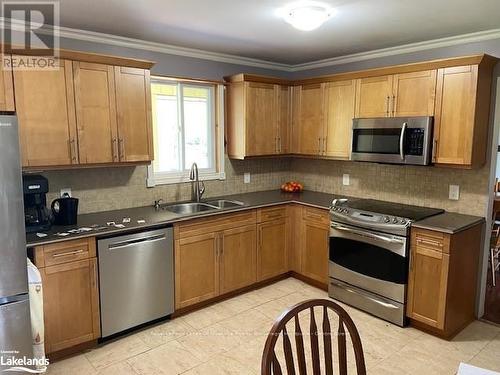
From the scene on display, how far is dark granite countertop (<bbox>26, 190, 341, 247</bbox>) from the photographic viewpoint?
264cm

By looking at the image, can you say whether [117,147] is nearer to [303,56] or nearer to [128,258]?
[128,258]

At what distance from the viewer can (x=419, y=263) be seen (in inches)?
118

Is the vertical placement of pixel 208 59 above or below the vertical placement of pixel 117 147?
above

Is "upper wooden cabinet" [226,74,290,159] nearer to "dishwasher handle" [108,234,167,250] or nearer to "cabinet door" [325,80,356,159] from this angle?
"cabinet door" [325,80,356,159]

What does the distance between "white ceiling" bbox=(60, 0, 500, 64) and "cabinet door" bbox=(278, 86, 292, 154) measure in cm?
63

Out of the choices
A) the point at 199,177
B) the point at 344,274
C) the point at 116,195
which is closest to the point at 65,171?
the point at 116,195

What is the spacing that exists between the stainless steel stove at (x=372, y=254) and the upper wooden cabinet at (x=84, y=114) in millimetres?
1919

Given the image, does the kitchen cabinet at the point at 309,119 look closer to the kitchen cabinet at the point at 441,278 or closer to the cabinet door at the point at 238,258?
the cabinet door at the point at 238,258

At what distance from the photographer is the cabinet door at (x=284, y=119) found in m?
4.27

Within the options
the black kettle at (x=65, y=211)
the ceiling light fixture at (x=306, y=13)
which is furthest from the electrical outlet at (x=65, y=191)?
the ceiling light fixture at (x=306, y=13)

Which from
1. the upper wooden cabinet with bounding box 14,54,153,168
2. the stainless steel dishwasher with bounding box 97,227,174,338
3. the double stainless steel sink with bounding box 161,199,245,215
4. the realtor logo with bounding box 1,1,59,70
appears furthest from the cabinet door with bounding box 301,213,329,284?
the realtor logo with bounding box 1,1,59,70

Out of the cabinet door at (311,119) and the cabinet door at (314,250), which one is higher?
the cabinet door at (311,119)

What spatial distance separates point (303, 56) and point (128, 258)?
9.18ft

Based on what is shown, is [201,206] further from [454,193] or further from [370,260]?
[454,193]
